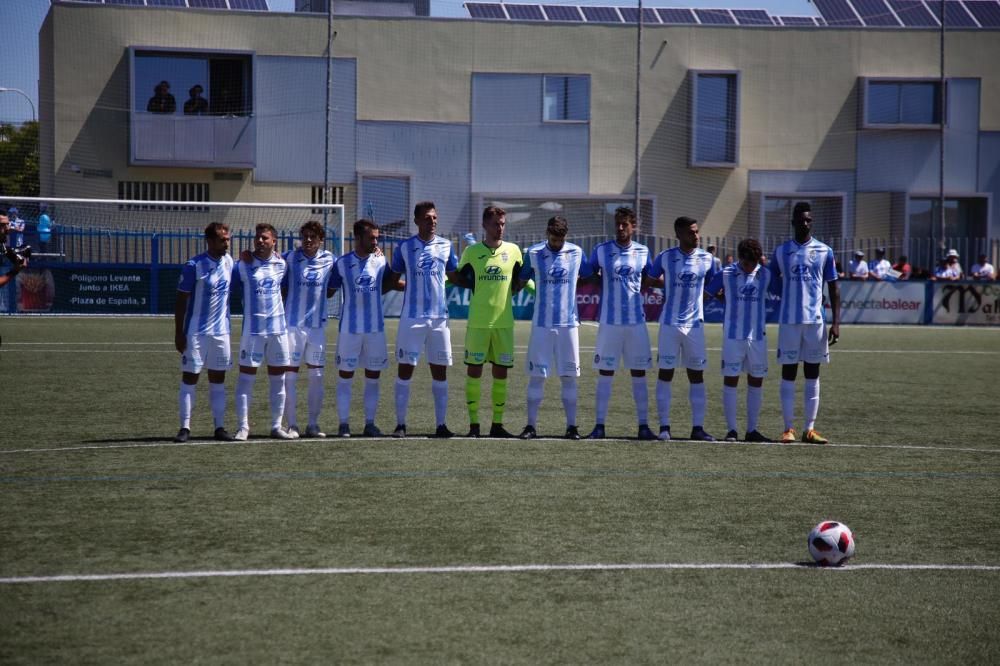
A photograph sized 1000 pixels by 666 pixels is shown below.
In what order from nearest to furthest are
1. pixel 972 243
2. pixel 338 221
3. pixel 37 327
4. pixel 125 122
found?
pixel 37 327 → pixel 338 221 → pixel 125 122 → pixel 972 243

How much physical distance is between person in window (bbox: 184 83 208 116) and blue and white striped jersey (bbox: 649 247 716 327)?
25.8 metres

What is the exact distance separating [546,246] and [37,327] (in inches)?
631

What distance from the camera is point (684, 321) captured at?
1094 cm

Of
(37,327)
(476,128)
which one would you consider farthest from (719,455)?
(476,128)

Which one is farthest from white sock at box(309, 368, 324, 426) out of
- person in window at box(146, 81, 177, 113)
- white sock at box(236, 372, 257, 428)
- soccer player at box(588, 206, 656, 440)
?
person in window at box(146, 81, 177, 113)

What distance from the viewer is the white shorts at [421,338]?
1077cm

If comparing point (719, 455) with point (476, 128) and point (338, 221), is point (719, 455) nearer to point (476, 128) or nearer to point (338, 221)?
point (338, 221)

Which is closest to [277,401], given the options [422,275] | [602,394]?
[422,275]

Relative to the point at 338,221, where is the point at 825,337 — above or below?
below

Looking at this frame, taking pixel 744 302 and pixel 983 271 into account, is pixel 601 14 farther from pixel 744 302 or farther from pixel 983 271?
pixel 744 302

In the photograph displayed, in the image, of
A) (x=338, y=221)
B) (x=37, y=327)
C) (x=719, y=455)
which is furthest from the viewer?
(x=338, y=221)

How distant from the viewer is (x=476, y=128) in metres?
35.7

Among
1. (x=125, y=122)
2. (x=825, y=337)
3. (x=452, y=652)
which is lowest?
(x=452, y=652)

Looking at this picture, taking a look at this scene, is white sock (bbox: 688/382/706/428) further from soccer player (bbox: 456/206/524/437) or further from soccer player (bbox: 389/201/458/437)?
soccer player (bbox: 389/201/458/437)
